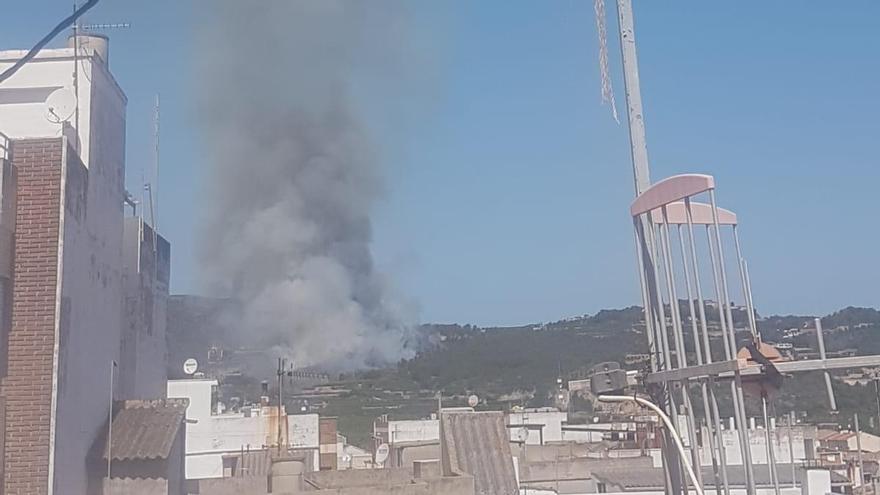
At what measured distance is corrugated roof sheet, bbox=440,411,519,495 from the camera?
13844 mm

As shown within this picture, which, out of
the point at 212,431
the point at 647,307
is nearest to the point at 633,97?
the point at 647,307

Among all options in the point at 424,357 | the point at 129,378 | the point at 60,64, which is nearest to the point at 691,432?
the point at 60,64

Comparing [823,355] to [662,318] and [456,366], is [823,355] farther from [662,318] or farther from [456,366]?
[456,366]

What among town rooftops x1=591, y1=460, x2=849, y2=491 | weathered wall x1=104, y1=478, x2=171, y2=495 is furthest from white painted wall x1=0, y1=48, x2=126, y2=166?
town rooftops x1=591, y1=460, x2=849, y2=491

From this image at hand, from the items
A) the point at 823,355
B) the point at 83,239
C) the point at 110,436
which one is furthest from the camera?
the point at 110,436

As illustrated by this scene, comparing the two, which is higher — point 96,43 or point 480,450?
point 96,43

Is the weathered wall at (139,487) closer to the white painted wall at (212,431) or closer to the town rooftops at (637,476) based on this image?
the town rooftops at (637,476)

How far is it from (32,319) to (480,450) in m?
6.52

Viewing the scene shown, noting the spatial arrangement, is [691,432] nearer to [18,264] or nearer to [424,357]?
[18,264]

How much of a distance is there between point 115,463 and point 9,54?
619 cm

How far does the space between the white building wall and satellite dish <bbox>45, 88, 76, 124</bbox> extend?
14cm

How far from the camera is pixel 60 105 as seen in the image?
44.6 feet

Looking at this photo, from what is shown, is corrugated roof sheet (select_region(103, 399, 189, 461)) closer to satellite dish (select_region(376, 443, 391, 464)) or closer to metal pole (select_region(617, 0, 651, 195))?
metal pole (select_region(617, 0, 651, 195))

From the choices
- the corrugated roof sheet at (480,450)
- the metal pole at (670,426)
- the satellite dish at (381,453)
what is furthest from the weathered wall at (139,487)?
the satellite dish at (381,453)
